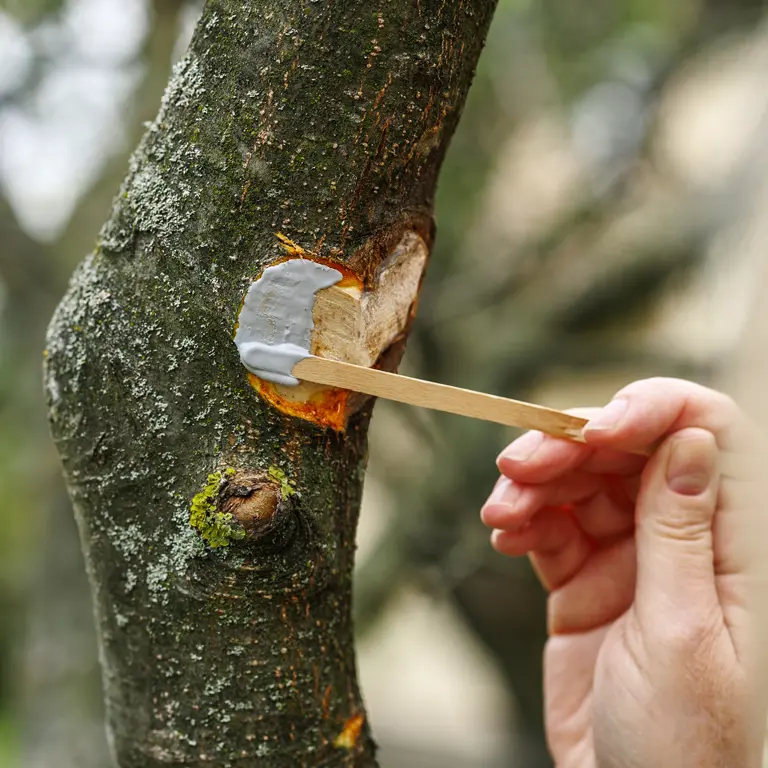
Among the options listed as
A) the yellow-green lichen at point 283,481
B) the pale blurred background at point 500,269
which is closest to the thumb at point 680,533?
the yellow-green lichen at point 283,481

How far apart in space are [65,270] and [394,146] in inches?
82.5

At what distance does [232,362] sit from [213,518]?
0.12 meters

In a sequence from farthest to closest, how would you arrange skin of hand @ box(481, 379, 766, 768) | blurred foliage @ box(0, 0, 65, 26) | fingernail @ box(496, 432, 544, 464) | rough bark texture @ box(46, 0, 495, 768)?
blurred foliage @ box(0, 0, 65, 26)
fingernail @ box(496, 432, 544, 464)
skin of hand @ box(481, 379, 766, 768)
rough bark texture @ box(46, 0, 495, 768)

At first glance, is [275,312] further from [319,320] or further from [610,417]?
[610,417]

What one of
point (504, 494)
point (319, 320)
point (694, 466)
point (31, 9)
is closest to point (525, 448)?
point (504, 494)

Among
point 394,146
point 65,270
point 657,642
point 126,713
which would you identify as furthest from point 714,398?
point 65,270

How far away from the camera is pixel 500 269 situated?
9.91ft

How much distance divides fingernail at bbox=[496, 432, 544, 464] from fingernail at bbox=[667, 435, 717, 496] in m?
0.15

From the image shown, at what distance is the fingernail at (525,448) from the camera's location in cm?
86

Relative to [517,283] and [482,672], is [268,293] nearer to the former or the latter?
[517,283]

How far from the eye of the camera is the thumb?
0.75m

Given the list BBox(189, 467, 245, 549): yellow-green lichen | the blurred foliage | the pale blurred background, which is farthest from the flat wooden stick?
the blurred foliage

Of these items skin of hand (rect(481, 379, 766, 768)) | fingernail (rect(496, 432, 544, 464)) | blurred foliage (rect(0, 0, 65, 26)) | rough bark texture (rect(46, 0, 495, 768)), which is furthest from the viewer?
blurred foliage (rect(0, 0, 65, 26))

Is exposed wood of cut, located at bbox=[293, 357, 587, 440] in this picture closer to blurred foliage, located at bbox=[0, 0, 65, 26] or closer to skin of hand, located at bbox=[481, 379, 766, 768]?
skin of hand, located at bbox=[481, 379, 766, 768]
